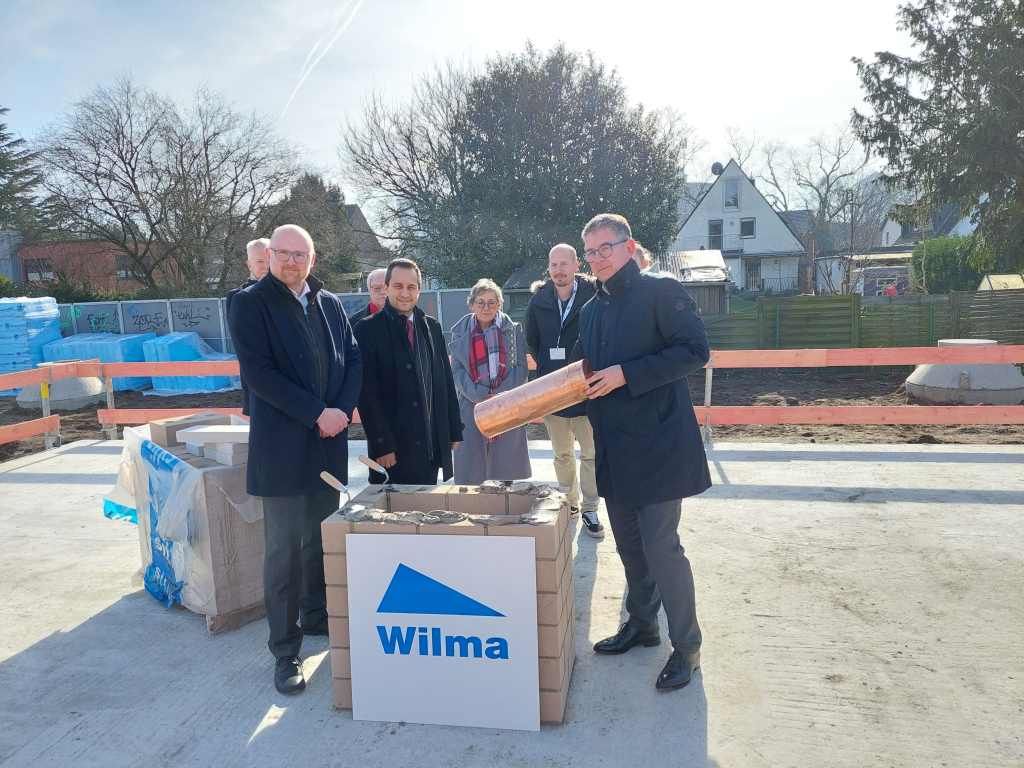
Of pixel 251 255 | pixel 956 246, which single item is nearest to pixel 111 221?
pixel 251 255

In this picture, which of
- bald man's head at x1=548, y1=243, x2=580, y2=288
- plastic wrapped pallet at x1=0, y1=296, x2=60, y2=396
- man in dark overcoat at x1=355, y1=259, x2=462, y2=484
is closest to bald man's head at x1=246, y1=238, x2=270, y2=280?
man in dark overcoat at x1=355, y1=259, x2=462, y2=484

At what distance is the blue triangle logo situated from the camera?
8.39ft

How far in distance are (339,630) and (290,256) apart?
1.52 metres

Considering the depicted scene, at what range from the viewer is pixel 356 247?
2995 cm

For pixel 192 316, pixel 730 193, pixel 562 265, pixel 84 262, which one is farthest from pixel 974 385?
pixel 730 193

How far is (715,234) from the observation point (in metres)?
43.8

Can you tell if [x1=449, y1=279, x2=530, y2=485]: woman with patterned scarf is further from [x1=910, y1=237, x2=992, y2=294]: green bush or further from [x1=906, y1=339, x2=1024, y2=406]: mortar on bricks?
[x1=910, y1=237, x2=992, y2=294]: green bush

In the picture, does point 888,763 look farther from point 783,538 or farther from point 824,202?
point 824,202

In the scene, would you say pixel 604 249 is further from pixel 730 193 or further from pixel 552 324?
pixel 730 193

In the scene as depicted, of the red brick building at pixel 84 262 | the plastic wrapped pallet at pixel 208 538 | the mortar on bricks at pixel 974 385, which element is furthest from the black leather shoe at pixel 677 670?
the red brick building at pixel 84 262

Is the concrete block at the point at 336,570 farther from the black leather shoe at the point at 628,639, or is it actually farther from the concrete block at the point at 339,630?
the black leather shoe at the point at 628,639

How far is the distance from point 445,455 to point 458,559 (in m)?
1.47

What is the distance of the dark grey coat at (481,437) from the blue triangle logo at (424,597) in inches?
80.4

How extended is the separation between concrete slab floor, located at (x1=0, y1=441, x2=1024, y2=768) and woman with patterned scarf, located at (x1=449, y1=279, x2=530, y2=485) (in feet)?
2.45
